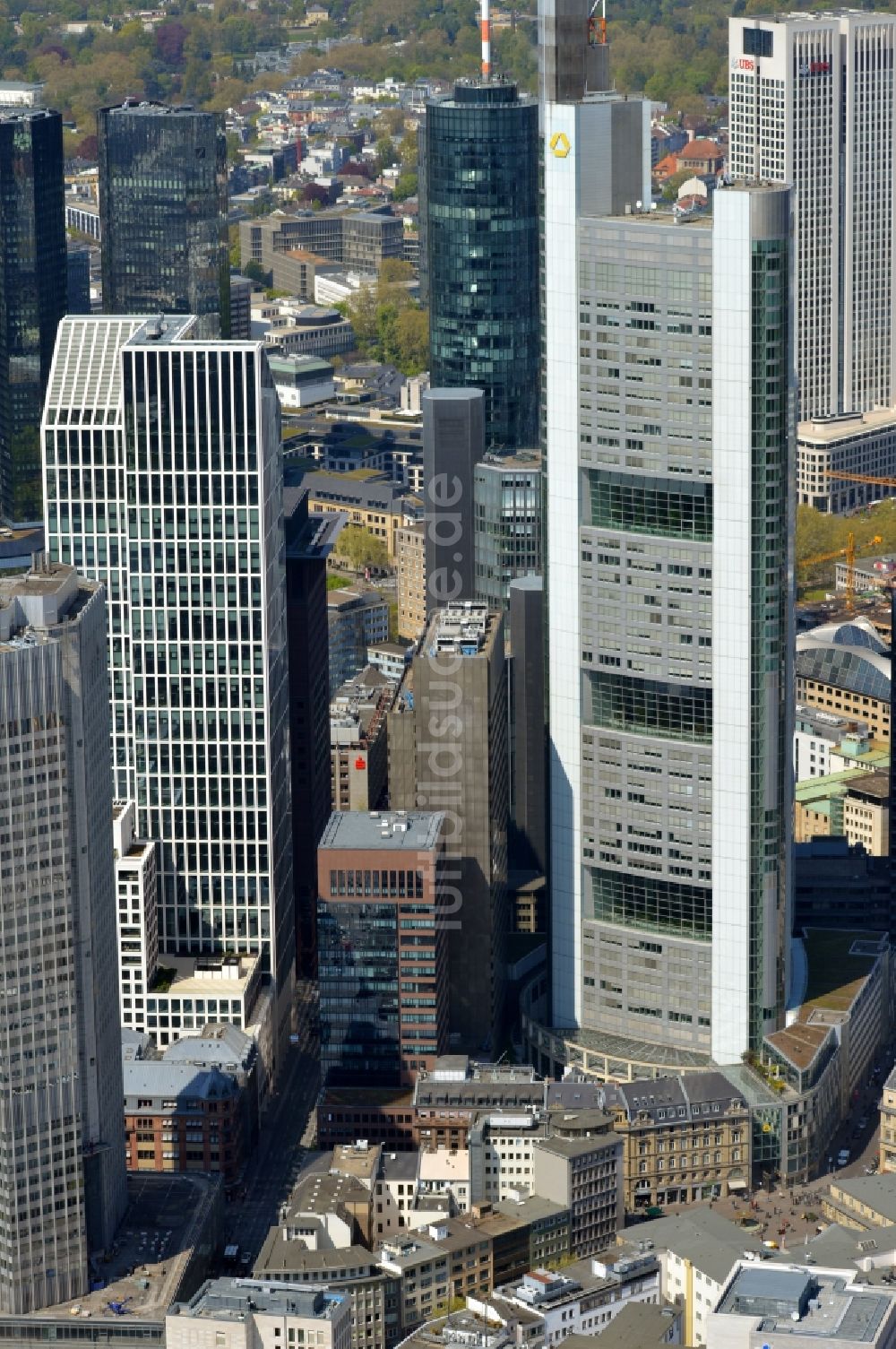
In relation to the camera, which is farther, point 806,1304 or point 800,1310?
point 806,1304

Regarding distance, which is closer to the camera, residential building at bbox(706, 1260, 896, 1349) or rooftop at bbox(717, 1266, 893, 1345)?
residential building at bbox(706, 1260, 896, 1349)

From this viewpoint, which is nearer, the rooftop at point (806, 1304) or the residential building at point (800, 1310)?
the residential building at point (800, 1310)
